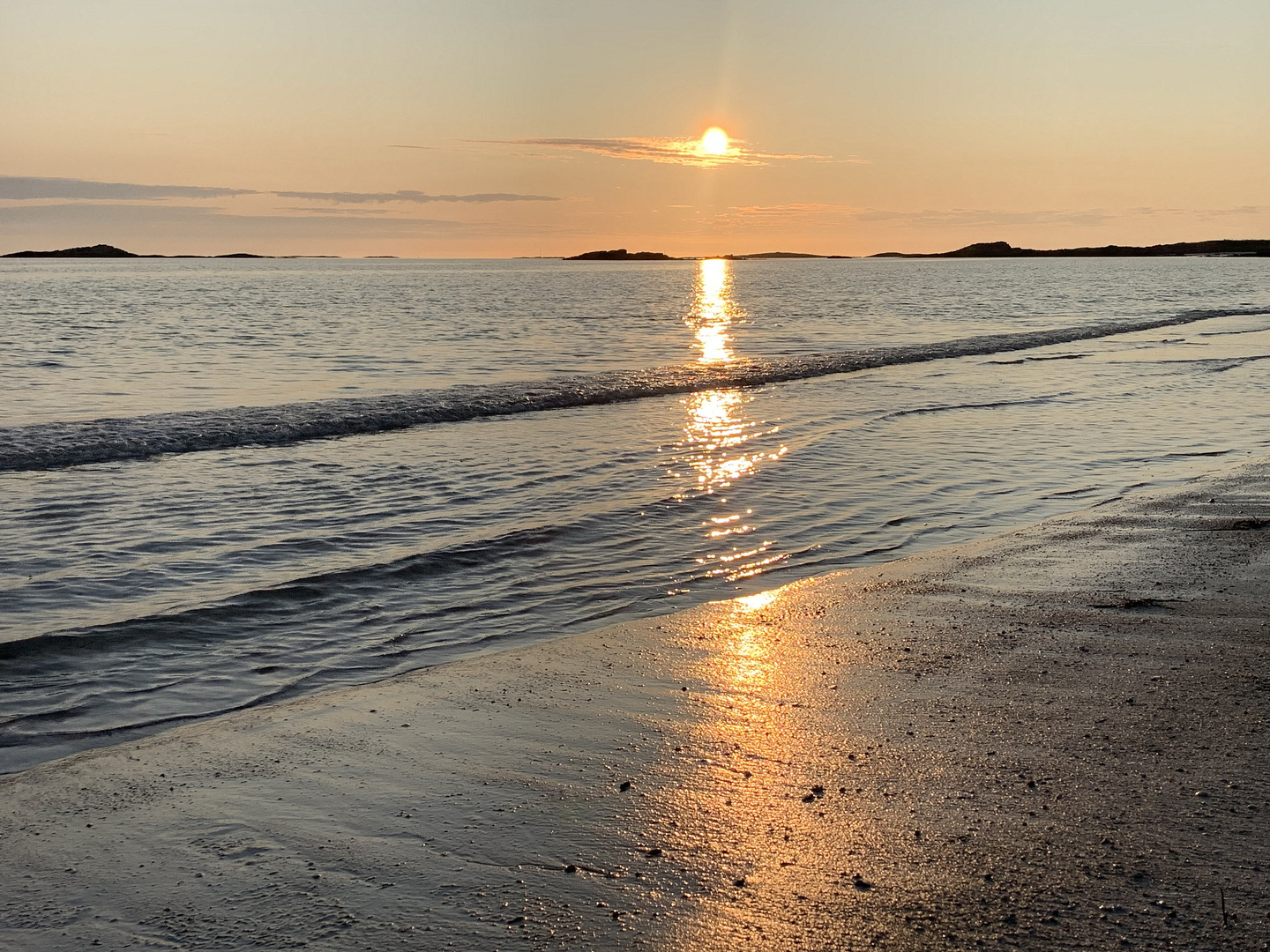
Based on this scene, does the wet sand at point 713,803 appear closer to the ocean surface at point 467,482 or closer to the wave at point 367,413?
the ocean surface at point 467,482

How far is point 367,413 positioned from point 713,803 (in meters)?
15.3

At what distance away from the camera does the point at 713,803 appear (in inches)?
174

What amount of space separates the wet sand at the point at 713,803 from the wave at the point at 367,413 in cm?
1068

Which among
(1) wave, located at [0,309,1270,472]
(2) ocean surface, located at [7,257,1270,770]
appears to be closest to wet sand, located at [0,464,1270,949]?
(2) ocean surface, located at [7,257,1270,770]

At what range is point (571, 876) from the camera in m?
3.87

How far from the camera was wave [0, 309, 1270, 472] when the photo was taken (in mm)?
15102

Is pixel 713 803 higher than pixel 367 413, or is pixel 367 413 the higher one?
pixel 367 413

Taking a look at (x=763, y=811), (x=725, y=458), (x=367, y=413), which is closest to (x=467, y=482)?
(x=725, y=458)

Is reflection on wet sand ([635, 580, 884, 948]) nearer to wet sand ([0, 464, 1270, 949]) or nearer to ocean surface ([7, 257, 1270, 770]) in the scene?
wet sand ([0, 464, 1270, 949])

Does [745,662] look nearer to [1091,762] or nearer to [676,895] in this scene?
[1091,762]

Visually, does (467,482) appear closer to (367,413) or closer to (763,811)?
(367,413)

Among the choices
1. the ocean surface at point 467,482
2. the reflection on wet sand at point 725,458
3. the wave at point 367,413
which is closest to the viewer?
the ocean surface at point 467,482

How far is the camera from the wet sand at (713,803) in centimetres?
356

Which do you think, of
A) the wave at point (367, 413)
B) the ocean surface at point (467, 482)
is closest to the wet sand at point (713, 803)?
the ocean surface at point (467, 482)
